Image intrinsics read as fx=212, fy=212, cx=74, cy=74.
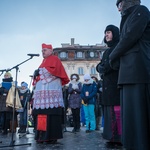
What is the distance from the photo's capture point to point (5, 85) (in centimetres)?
809

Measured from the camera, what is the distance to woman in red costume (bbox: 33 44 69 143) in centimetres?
504

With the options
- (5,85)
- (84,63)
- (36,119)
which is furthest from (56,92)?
(84,63)

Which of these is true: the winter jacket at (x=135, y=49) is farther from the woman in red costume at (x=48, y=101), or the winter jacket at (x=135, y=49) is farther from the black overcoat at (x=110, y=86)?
the woman in red costume at (x=48, y=101)

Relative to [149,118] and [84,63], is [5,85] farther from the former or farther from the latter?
[84,63]

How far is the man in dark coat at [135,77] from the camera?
241 cm

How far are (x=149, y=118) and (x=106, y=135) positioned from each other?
2241 millimetres

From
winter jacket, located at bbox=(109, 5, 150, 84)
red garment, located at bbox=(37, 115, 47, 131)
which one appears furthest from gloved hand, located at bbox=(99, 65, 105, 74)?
winter jacket, located at bbox=(109, 5, 150, 84)

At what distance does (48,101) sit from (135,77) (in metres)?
3.00

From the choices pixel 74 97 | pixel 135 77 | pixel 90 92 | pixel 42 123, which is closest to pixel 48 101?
pixel 42 123

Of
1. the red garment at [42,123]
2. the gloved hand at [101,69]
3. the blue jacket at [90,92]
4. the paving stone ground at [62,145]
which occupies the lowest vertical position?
the paving stone ground at [62,145]

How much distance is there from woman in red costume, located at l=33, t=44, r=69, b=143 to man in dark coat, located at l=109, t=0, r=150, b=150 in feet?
8.77

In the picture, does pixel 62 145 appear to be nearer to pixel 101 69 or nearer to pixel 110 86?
pixel 110 86

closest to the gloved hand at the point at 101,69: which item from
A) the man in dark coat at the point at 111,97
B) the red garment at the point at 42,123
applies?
the man in dark coat at the point at 111,97

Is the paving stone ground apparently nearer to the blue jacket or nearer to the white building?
the blue jacket
